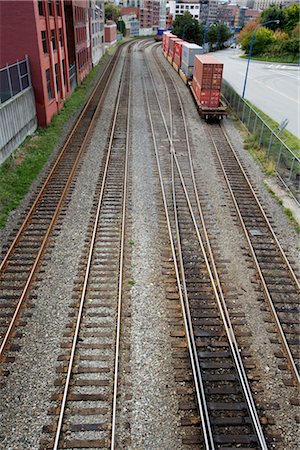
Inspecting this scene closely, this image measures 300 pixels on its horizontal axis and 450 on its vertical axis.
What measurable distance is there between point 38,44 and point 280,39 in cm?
6012

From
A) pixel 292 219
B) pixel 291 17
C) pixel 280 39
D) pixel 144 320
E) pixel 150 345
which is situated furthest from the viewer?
pixel 291 17

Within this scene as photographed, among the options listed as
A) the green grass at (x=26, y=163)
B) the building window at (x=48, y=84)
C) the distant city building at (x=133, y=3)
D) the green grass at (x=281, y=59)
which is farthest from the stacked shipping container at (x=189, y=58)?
the distant city building at (x=133, y=3)

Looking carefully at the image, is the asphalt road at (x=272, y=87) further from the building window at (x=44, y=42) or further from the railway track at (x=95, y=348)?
the railway track at (x=95, y=348)

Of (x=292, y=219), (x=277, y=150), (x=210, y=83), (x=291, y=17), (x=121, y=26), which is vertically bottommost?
(x=292, y=219)

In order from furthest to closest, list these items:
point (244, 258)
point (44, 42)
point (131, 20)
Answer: point (131, 20) < point (44, 42) < point (244, 258)

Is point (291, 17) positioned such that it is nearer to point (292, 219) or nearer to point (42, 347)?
point (292, 219)

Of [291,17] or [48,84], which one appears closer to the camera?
[48,84]

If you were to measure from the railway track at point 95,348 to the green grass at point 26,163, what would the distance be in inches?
138

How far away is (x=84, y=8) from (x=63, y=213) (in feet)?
115

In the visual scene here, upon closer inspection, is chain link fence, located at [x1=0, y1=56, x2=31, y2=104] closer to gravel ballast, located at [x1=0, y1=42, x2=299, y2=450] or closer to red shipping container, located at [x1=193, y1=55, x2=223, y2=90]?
gravel ballast, located at [x1=0, y1=42, x2=299, y2=450]

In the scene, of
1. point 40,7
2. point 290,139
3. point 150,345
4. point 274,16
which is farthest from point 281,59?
point 150,345

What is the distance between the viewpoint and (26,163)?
18359 millimetres

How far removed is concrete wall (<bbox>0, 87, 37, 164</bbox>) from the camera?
18.0m

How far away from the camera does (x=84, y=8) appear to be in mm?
40656
